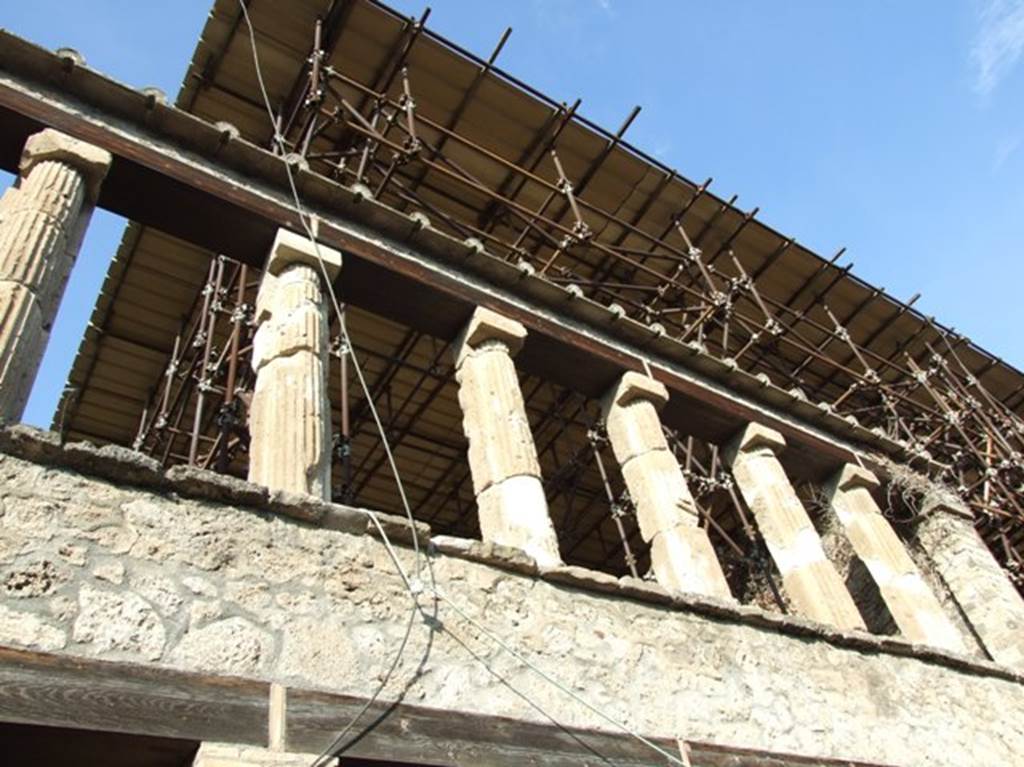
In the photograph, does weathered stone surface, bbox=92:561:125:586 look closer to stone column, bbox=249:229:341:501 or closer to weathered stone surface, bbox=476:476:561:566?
stone column, bbox=249:229:341:501

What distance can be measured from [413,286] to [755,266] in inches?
294

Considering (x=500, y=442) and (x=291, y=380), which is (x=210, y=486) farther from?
(x=500, y=442)

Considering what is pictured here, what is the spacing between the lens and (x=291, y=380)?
5.52 metres

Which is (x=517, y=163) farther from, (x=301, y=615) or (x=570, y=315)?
(x=301, y=615)

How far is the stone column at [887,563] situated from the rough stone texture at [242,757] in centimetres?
603

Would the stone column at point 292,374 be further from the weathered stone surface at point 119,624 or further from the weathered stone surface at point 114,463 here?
the weathered stone surface at point 119,624

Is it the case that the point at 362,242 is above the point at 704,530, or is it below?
above

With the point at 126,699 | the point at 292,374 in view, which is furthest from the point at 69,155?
the point at 126,699

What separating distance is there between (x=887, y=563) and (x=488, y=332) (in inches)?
174

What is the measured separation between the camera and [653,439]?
7.50 metres

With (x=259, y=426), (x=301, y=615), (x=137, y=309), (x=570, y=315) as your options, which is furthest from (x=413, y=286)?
(x=137, y=309)

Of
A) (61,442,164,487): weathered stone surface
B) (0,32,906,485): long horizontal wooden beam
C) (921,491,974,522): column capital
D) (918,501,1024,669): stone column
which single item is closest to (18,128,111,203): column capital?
(0,32,906,485): long horizontal wooden beam

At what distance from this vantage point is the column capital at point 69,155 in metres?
5.71

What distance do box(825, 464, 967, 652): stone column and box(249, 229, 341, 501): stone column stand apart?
18.2ft
